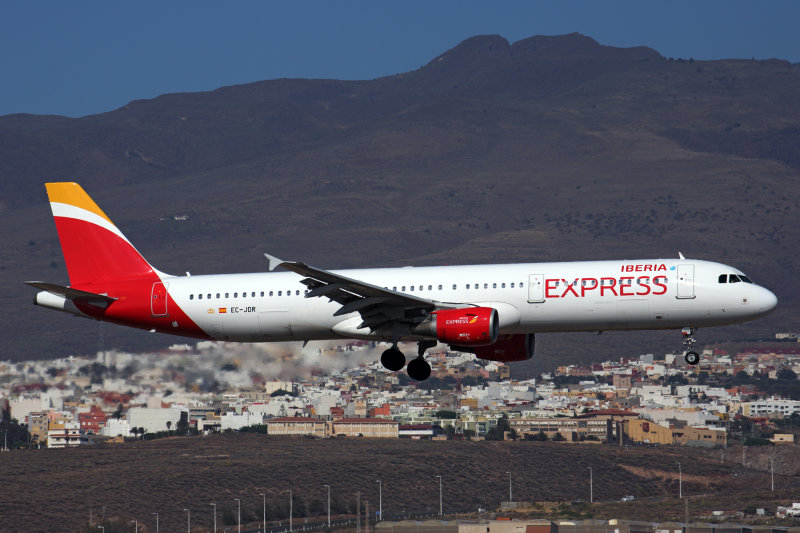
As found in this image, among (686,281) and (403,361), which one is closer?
(686,281)

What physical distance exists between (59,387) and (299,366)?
846 inches

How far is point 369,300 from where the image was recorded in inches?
2160

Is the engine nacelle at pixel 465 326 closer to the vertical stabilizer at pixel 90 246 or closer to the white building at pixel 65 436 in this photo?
the vertical stabilizer at pixel 90 246

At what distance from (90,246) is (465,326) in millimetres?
18778

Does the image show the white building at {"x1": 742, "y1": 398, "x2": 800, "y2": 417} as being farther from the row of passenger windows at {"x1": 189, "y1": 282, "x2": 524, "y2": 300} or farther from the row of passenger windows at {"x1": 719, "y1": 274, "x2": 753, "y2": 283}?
the row of passenger windows at {"x1": 189, "y1": 282, "x2": 524, "y2": 300}

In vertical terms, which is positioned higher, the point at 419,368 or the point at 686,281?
the point at 686,281

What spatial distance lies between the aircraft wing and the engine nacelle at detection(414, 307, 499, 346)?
0.73m

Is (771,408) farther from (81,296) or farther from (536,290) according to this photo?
(81,296)

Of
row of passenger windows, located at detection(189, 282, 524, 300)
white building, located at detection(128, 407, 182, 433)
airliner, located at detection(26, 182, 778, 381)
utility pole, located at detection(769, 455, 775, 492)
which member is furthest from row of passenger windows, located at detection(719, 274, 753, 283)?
utility pole, located at detection(769, 455, 775, 492)

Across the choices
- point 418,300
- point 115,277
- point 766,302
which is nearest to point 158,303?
point 115,277

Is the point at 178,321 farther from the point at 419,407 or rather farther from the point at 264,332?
the point at 419,407

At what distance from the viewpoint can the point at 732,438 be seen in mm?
160375

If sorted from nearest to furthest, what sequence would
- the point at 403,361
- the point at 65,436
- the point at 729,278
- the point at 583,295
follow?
the point at 583,295 → the point at 729,278 → the point at 403,361 → the point at 65,436

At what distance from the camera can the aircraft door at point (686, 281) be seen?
53.8 meters
